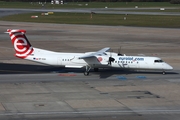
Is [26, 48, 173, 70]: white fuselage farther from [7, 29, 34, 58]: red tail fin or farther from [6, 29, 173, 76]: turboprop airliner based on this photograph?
[7, 29, 34, 58]: red tail fin

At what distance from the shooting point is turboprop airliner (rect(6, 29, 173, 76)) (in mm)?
48375

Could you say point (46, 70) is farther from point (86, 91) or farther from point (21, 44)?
point (86, 91)

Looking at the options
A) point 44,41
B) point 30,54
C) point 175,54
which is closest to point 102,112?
point 30,54

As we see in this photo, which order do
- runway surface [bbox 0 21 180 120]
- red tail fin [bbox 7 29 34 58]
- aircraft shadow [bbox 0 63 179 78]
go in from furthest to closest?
aircraft shadow [bbox 0 63 179 78]
red tail fin [bbox 7 29 34 58]
runway surface [bbox 0 21 180 120]

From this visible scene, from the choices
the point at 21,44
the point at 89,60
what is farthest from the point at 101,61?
the point at 21,44

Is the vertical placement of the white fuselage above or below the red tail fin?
below

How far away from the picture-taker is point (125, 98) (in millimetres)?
38219

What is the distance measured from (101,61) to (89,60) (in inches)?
52.3

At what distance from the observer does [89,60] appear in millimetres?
48656

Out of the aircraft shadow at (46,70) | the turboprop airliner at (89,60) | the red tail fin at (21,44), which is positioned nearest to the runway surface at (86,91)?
the aircraft shadow at (46,70)

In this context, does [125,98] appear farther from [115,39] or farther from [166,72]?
[115,39]

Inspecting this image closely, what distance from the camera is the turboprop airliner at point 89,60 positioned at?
48375 millimetres

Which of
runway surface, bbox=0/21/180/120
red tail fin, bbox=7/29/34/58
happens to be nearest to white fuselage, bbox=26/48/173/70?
red tail fin, bbox=7/29/34/58

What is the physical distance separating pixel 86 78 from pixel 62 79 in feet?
8.47
